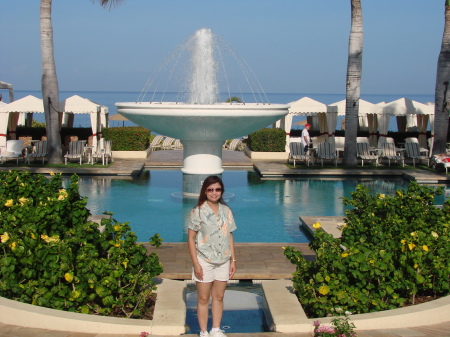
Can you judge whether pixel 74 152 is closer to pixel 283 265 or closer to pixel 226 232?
pixel 283 265

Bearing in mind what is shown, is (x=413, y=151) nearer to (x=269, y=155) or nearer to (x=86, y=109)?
(x=269, y=155)

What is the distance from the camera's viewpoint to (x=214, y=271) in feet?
16.6

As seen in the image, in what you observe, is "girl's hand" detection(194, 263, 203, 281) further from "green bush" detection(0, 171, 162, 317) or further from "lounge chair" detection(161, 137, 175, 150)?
"lounge chair" detection(161, 137, 175, 150)

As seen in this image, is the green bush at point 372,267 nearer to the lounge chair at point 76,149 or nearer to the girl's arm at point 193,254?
the girl's arm at point 193,254

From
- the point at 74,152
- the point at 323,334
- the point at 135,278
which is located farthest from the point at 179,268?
the point at 74,152

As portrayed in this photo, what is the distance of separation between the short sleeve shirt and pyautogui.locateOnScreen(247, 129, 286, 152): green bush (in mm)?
16419

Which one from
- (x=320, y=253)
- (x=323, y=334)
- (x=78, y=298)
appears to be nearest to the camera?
(x=323, y=334)

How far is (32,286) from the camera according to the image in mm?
5434

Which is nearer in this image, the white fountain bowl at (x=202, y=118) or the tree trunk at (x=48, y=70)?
the white fountain bowl at (x=202, y=118)

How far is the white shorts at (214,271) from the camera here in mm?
5012

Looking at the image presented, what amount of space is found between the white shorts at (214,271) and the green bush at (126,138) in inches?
649

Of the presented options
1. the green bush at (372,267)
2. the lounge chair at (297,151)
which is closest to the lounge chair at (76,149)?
the lounge chair at (297,151)

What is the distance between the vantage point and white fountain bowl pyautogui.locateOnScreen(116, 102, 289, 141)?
39.0 feet

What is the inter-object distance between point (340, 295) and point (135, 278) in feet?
5.81
